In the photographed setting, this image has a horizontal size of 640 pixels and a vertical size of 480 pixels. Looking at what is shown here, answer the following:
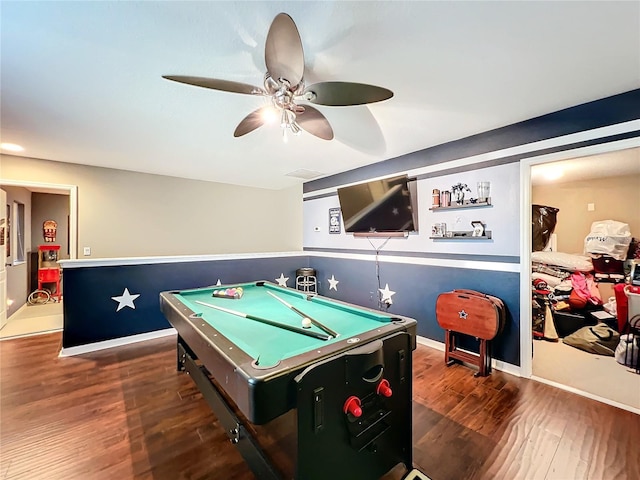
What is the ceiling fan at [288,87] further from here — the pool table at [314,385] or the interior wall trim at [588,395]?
the interior wall trim at [588,395]

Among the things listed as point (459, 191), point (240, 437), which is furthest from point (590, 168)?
point (240, 437)

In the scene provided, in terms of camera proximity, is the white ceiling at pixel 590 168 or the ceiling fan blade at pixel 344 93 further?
the white ceiling at pixel 590 168

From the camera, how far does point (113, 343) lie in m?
3.40

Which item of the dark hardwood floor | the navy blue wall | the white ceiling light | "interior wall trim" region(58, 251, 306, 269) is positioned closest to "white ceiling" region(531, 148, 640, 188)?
the dark hardwood floor

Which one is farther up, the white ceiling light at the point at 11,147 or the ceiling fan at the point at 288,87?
the white ceiling light at the point at 11,147

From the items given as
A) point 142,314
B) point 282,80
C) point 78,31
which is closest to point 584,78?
point 282,80

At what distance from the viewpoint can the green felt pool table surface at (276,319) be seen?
1.46 meters

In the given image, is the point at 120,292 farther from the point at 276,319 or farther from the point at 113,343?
the point at 276,319

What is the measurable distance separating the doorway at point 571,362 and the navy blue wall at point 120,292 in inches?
149

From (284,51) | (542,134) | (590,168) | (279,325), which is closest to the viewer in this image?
(284,51)

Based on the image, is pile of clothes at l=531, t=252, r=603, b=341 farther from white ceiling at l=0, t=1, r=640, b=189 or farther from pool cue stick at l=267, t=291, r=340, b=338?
pool cue stick at l=267, t=291, r=340, b=338

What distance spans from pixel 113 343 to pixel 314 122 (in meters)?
3.61

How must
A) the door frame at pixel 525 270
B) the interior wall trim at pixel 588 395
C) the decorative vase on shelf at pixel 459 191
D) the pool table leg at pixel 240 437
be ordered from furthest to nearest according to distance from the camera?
the decorative vase on shelf at pixel 459 191
the door frame at pixel 525 270
the interior wall trim at pixel 588 395
the pool table leg at pixel 240 437

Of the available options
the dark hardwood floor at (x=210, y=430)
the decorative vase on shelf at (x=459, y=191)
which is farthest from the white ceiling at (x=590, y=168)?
the dark hardwood floor at (x=210, y=430)
